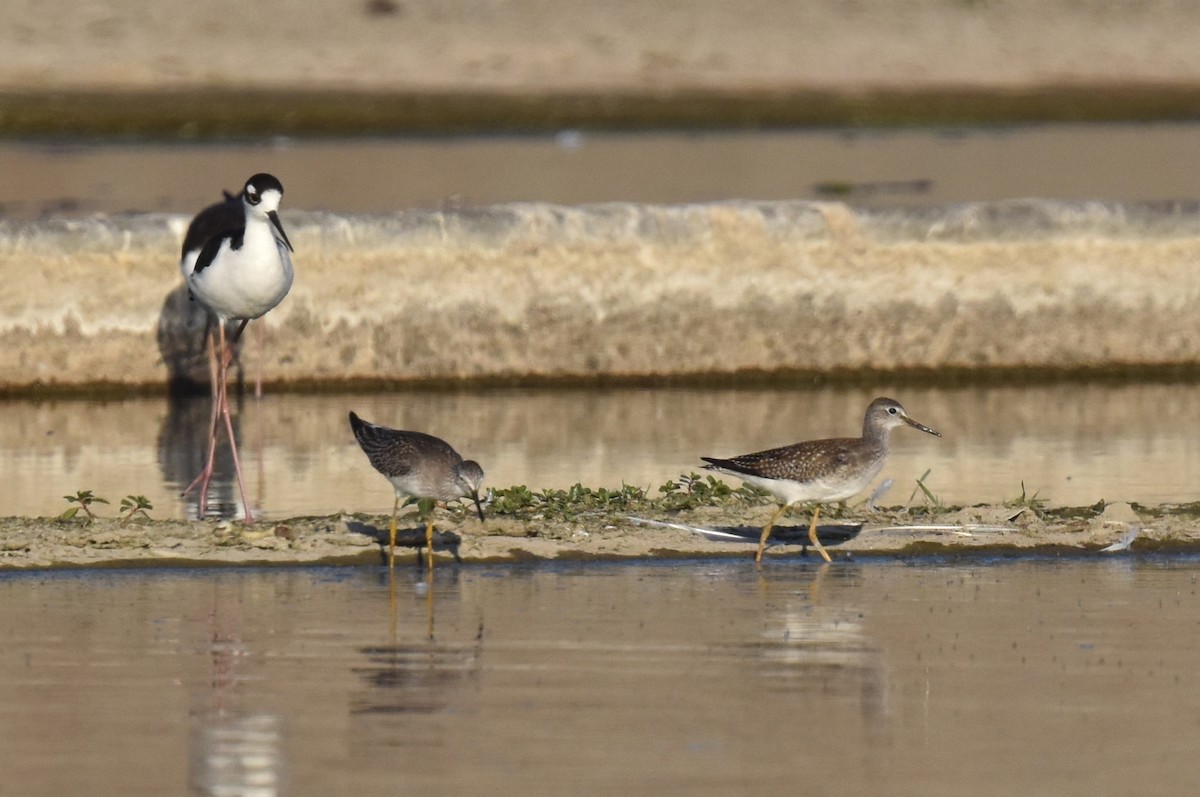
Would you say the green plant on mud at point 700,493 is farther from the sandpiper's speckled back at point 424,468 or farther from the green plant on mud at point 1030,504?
the sandpiper's speckled back at point 424,468

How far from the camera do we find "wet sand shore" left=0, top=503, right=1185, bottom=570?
33.7 ft

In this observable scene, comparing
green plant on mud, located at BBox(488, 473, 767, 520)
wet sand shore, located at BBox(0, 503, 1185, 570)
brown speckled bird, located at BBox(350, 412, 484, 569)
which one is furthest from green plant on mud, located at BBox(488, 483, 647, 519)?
brown speckled bird, located at BBox(350, 412, 484, 569)

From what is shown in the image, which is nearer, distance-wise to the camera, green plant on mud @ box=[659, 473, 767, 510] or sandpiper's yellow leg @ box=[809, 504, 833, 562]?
sandpiper's yellow leg @ box=[809, 504, 833, 562]

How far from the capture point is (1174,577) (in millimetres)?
10039

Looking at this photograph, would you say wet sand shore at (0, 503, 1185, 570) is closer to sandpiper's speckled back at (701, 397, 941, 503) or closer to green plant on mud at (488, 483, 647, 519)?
green plant on mud at (488, 483, 647, 519)

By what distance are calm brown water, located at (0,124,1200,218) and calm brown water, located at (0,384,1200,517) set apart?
689 centimetres

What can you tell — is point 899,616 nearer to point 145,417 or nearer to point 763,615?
point 763,615

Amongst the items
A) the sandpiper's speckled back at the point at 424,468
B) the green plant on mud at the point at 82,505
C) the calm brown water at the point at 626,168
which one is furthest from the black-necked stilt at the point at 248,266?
the calm brown water at the point at 626,168

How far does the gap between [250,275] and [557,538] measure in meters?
3.12

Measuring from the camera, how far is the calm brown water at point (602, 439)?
1239cm

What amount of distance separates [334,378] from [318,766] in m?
8.50

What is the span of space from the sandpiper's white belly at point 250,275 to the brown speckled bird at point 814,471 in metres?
3.28

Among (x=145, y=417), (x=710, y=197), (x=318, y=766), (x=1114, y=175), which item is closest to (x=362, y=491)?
(x=145, y=417)

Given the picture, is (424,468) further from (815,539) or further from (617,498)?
(815,539)
